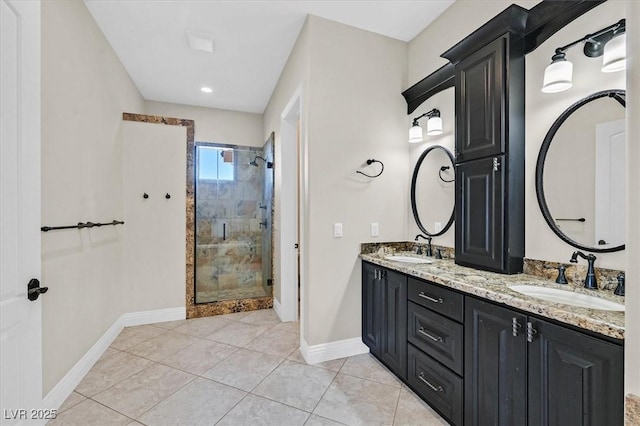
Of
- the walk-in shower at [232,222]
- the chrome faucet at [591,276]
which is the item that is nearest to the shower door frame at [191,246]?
the walk-in shower at [232,222]

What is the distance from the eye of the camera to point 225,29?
2.54 m

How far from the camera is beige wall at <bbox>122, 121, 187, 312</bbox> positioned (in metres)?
3.25

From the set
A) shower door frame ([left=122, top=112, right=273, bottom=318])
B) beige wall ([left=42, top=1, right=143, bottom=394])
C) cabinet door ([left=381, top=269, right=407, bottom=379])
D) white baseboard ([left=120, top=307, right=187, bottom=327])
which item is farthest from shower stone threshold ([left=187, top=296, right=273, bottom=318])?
cabinet door ([left=381, top=269, right=407, bottom=379])

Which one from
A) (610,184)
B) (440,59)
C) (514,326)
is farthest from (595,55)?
(514,326)

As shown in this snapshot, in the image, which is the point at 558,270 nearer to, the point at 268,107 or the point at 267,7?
the point at 267,7

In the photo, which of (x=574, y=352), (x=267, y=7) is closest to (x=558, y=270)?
(x=574, y=352)

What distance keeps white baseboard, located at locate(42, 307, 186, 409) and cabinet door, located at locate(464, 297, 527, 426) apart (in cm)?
250

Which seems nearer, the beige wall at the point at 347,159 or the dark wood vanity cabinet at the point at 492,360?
the dark wood vanity cabinet at the point at 492,360

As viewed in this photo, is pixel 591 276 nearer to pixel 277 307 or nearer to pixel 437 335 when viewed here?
pixel 437 335

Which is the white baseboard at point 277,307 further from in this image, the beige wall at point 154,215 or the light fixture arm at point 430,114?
the light fixture arm at point 430,114

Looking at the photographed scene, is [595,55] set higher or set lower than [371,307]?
higher

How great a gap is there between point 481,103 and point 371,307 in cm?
175

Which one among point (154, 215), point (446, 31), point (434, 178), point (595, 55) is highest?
point (446, 31)

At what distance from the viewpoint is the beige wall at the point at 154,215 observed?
3248 millimetres
